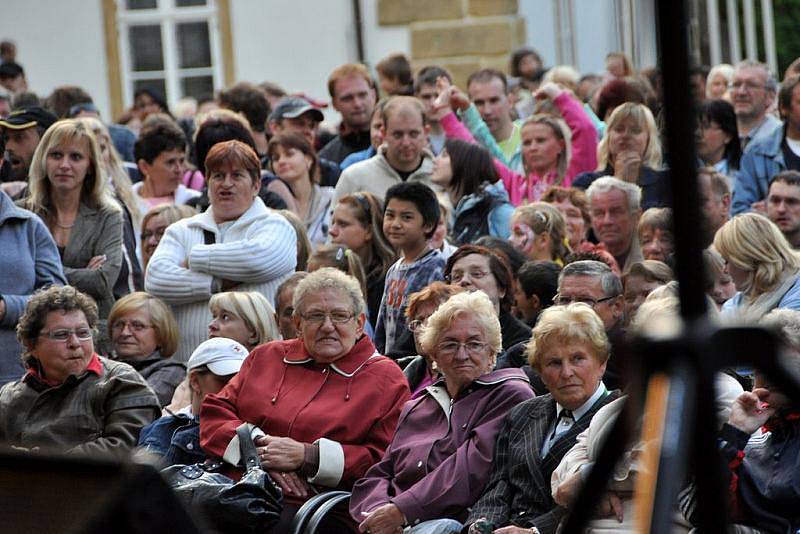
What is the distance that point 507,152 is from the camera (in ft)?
29.6

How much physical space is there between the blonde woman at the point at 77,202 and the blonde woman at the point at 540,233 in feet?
6.34

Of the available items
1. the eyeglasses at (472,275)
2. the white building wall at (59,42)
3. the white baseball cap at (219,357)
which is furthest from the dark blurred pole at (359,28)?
the white baseball cap at (219,357)

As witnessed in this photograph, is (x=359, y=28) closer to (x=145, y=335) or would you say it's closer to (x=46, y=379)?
(x=145, y=335)

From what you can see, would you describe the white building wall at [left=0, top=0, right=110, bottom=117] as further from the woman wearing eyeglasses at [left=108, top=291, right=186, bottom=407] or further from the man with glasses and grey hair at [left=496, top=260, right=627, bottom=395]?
the man with glasses and grey hair at [left=496, top=260, right=627, bottom=395]

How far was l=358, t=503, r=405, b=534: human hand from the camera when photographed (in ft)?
15.6

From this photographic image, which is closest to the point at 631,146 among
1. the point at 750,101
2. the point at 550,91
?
the point at 550,91

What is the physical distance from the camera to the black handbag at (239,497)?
4.88 metres

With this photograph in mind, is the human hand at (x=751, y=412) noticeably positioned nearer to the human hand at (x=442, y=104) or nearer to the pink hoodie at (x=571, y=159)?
the pink hoodie at (x=571, y=159)

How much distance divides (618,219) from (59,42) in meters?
12.0

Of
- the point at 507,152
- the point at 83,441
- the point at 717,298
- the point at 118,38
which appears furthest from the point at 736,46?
the point at 83,441

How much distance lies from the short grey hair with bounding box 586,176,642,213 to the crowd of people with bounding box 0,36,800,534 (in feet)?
0.05

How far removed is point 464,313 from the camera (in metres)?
5.02

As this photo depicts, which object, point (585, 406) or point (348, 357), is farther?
point (348, 357)

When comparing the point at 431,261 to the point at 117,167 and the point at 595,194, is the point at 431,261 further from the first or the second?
the point at 117,167
